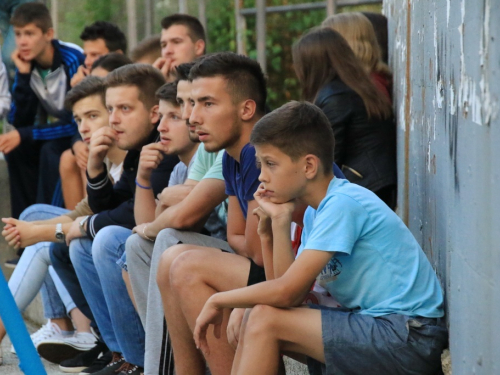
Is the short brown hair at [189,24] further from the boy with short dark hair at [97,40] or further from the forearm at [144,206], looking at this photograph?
the forearm at [144,206]

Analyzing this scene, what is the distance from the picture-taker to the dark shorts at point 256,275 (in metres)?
2.88

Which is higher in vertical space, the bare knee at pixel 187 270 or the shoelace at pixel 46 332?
the bare knee at pixel 187 270

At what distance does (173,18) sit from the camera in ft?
18.9

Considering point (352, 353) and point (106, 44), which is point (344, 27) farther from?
point (352, 353)

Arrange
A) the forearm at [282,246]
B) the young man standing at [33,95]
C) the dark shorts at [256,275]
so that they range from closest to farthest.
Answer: the forearm at [282,246] < the dark shorts at [256,275] < the young man standing at [33,95]

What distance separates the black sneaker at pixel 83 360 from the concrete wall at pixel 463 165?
6.65 ft

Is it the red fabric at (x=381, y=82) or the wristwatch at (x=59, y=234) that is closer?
the wristwatch at (x=59, y=234)

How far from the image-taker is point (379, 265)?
96.4 inches

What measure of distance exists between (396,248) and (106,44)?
4096 millimetres

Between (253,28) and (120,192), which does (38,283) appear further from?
(253,28)

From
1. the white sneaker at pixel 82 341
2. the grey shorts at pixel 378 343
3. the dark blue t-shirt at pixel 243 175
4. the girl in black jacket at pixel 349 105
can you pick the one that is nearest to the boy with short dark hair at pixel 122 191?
the white sneaker at pixel 82 341

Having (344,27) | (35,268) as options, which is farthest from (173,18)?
(35,268)

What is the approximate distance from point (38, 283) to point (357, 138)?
6.38 ft

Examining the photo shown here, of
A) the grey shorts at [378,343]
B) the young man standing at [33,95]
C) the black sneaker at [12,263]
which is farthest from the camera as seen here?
the young man standing at [33,95]
